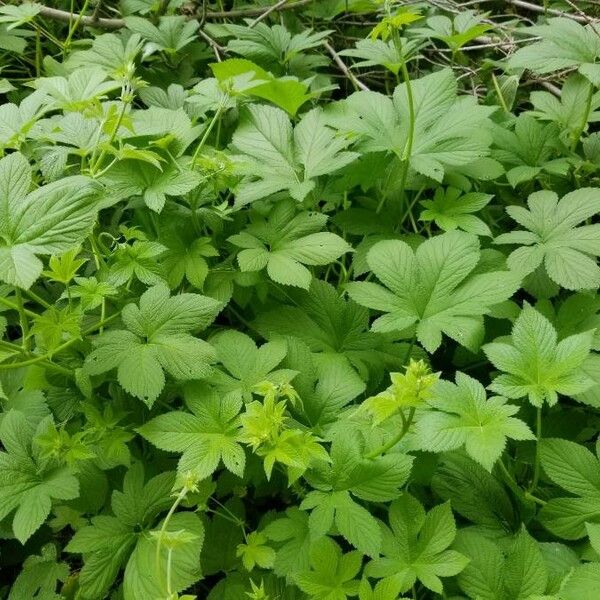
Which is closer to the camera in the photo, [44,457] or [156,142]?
[44,457]

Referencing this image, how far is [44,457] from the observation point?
1.12 meters

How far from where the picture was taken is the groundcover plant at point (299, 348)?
1.02m

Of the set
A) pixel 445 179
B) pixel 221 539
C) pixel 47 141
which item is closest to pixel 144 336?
pixel 221 539

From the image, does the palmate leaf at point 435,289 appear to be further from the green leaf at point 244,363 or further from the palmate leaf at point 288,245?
the green leaf at point 244,363

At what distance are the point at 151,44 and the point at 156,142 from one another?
2.00 ft

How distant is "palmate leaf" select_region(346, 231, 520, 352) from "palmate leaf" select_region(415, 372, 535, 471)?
13cm

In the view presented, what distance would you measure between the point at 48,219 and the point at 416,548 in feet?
2.52

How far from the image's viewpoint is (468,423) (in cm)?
103

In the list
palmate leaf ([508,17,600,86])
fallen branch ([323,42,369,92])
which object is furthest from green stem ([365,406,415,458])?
fallen branch ([323,42,369,92])

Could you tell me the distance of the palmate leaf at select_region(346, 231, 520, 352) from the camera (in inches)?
46.8

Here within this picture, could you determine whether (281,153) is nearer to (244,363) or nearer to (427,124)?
(427,124)

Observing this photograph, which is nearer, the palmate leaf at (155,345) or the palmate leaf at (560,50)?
the palmate leaf at (155,345)

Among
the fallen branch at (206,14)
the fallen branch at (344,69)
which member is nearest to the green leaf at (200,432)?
the fallen branch at (344,69)

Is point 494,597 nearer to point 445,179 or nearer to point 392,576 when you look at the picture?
point 392,576
